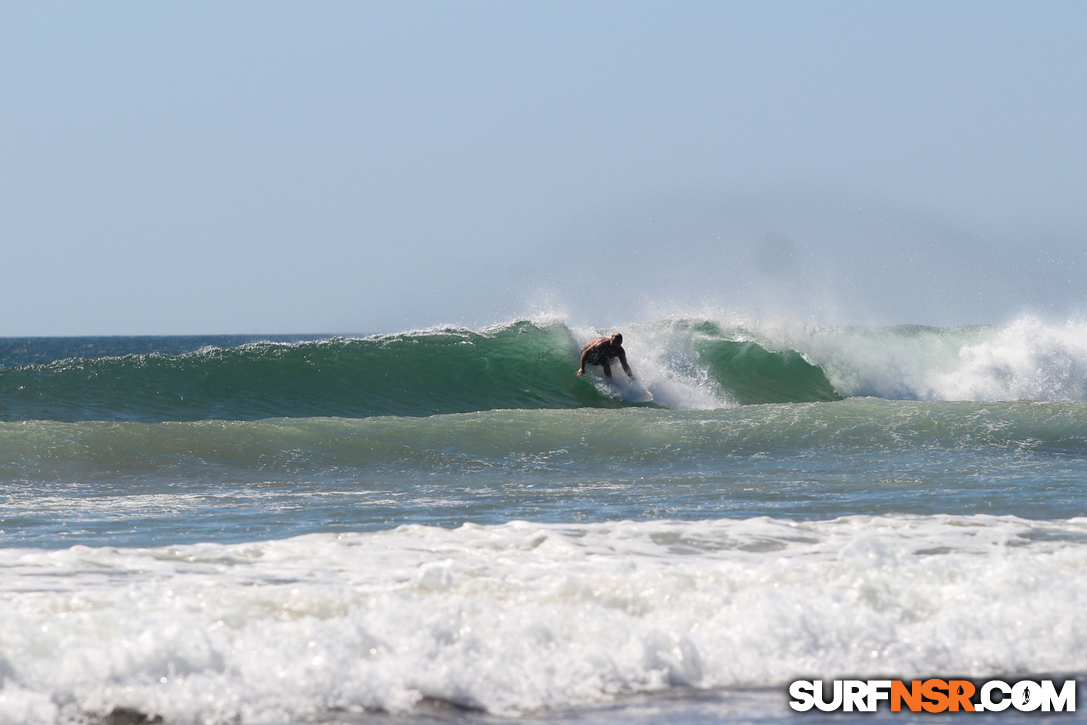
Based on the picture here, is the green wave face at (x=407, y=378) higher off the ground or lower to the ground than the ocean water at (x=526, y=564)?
higher

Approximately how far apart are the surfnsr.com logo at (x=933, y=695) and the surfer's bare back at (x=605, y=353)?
1119 cm

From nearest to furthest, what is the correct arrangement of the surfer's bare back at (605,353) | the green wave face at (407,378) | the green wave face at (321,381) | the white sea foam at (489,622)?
the white sea foam at (489,622) < the green wave face at (321,381) < the green wave face at (407,378) < the surfer's bare back at (605,353)

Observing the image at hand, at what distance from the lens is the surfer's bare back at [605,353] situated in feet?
47.4

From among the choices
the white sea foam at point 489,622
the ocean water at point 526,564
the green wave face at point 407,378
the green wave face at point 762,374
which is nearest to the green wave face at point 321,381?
the green wave face at point 407,378

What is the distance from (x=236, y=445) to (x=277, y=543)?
15.0ft

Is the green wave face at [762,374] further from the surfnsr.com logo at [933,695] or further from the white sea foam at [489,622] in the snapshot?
the surfnsr.com logo at [933,695]

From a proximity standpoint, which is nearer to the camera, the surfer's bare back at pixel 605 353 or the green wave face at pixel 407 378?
the green wave face at pixel 407 378

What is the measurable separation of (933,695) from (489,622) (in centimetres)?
154

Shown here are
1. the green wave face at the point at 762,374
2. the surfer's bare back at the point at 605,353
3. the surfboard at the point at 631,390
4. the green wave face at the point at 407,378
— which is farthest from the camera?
the green wave face at the point at 762,374

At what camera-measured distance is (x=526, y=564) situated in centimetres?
416

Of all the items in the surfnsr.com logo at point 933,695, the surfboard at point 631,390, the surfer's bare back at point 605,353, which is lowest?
the surfnsr.com logo at point 933,695

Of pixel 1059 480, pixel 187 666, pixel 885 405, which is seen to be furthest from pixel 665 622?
pixel 885 405

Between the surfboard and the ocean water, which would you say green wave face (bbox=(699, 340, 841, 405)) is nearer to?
the surfboard

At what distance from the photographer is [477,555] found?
14.3ft
